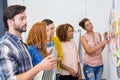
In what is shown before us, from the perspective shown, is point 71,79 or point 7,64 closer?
point 7,64

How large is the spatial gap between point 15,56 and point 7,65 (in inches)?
3.3

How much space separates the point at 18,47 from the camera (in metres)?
1.74

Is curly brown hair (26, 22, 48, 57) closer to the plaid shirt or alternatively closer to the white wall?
the plaid shirt

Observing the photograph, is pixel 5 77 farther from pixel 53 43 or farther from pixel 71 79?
pixel 71 79

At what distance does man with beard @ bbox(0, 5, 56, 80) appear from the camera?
5.34 ft


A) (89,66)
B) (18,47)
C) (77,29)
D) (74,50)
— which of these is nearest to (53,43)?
(74,50)

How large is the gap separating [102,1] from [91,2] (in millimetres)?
199

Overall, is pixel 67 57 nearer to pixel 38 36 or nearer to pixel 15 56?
pixel 38 36

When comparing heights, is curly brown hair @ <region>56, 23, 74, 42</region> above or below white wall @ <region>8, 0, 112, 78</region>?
below

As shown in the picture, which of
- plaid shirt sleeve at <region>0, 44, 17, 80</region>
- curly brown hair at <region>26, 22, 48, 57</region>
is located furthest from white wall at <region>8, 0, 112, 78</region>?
plaid shirt sleeve at <region>0, 44, 17, 80</region>

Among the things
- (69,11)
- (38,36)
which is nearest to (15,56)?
(38,36)

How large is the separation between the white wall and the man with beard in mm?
2845

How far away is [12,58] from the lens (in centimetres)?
166

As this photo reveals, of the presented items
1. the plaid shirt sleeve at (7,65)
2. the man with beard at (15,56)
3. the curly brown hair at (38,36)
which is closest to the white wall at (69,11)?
the curly brown hair at (38,36)
